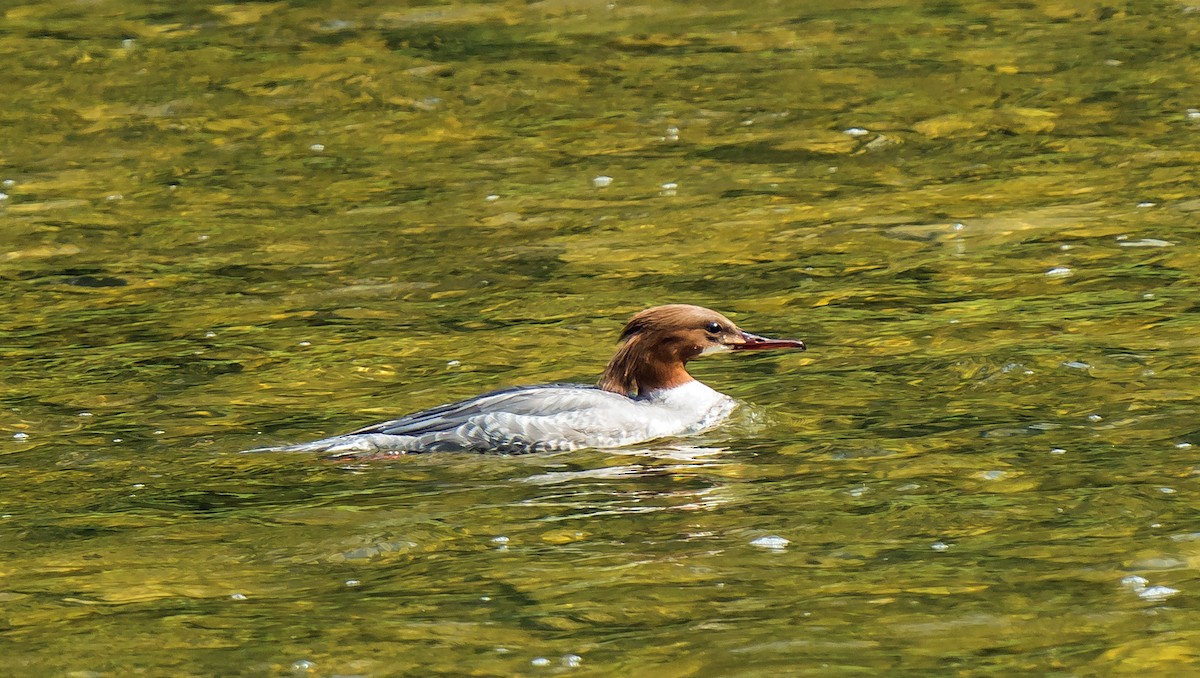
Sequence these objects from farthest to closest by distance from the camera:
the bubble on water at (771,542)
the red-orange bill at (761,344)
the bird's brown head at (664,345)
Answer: the bird's brown head at (664,345) → the red-orange bill at (761,344) → the bubble on water at (771,542)

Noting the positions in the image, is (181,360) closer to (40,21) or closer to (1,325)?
(1,325)

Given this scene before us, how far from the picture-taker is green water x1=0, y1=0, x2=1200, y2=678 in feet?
22.8

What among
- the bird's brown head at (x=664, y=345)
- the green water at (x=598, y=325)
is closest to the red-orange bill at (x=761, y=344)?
the bird's brown head at (x=664, y=345)

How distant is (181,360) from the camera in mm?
11398

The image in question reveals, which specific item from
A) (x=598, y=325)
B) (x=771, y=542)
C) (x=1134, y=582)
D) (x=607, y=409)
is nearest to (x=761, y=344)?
(x=607, y=409)

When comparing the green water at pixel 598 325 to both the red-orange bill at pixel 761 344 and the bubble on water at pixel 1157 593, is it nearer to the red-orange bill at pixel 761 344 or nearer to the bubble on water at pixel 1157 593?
the bubble on water at pixel 1157 593

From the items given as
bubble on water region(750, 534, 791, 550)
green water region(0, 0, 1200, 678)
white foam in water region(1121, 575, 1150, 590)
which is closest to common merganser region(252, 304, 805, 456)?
green water region(0, 0, 1200, 678)

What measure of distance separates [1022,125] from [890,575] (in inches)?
393

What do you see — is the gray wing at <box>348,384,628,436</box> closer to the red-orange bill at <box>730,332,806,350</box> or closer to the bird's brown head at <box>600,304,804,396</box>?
the bird's brown head at <box>600,304,804,396</box>

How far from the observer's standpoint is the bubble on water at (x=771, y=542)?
7.58 meters

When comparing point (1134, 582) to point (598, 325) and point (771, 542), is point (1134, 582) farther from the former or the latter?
point (598, 325)

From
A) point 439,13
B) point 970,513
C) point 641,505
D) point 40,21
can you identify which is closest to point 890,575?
point 970,513

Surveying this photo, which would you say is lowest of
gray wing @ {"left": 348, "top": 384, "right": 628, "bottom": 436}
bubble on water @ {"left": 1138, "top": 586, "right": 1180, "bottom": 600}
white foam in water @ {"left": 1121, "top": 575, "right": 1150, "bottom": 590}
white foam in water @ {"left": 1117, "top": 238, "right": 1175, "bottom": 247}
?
white foam in water @ {"left": 1117, "top": 238, "right": 1175, "bottom": 247}

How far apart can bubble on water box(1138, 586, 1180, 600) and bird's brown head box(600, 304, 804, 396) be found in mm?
3367
